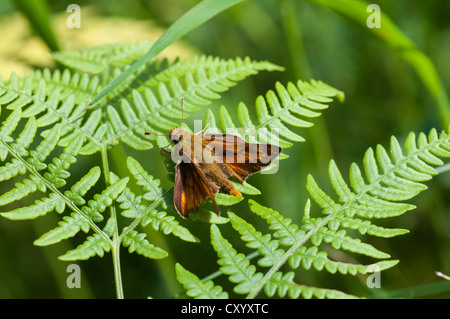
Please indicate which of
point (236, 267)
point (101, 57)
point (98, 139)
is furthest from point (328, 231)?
point (101, 57)

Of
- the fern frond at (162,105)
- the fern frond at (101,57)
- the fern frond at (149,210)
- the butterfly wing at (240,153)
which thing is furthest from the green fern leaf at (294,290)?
the fern frond at (101,57)

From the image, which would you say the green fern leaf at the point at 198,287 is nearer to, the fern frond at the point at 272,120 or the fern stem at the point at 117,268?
the fern stem at the point at 117,268

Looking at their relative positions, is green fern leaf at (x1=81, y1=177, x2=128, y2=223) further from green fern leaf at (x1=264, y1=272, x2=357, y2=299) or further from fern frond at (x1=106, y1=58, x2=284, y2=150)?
green fern leaf at (x1=264, y1=272, x2=357, y2=299)

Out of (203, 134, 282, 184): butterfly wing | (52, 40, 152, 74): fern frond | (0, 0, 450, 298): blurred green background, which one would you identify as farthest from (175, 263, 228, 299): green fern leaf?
(52, 40, 152, 74): fern frond

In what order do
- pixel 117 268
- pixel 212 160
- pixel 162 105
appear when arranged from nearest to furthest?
pixel 117 268 → pixel 212 160 → pixel 162 105

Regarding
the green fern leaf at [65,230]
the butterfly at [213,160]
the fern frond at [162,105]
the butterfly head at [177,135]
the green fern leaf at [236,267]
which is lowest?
the green fern leaf at [236,267]

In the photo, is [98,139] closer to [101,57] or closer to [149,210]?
[149,210]

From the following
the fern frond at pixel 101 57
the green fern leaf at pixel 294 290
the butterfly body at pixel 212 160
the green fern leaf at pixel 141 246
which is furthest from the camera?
the fern frond at pixel 101 57

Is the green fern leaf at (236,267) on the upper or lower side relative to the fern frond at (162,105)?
lower
